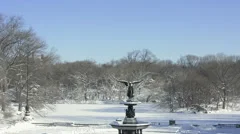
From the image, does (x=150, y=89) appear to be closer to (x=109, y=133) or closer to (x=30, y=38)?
(x=30, y=38)

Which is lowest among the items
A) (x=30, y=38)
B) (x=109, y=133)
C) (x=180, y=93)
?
(x=109, y=133)

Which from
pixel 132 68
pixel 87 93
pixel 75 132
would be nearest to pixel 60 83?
pixel 87 93

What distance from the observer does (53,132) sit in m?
32.2

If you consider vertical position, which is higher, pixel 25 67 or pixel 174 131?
pixel 25 67

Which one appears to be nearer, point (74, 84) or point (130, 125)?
point (130, 125)

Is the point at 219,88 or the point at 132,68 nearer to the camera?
the point at 219,88

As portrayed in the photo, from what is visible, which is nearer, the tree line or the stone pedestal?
the stone pedestal

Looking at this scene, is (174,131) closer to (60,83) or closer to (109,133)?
(109,133)

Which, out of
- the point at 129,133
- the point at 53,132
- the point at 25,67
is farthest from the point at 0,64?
the point at 129,133

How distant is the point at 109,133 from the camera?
3275cm

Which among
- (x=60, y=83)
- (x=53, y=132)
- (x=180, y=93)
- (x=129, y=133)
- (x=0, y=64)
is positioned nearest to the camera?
(x=129, y=133)

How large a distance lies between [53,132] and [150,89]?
5756cm

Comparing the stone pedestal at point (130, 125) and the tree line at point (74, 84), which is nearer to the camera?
the stone pedestal at point (130, 125)

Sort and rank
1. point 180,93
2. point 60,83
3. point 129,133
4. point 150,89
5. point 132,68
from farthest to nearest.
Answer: point 132,68, point 60,83, point 150,89, point 180,93, point 129,133
